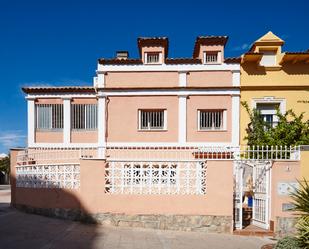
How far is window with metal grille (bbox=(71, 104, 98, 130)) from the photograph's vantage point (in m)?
17.0

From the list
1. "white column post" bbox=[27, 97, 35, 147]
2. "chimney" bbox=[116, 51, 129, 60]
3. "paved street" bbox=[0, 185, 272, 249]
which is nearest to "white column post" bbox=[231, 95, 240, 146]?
"chimney" bbox=[116, 51, 129, 60]

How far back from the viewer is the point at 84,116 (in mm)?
17016

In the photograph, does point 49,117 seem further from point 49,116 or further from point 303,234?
point 303,234

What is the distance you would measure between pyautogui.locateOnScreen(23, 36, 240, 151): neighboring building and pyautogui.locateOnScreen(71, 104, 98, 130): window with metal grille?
80 cm

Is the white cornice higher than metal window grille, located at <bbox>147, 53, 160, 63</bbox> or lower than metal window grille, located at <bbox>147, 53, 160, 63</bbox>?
lower

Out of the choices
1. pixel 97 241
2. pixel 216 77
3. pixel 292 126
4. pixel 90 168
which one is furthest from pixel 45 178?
pixel 292 126

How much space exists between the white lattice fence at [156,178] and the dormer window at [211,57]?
7732mm

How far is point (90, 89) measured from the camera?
16.8 meters

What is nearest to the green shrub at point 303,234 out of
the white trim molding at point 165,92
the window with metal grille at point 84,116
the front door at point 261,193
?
the front door at point 261,193

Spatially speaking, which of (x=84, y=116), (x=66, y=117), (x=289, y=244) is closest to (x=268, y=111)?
(x=84, y=116)

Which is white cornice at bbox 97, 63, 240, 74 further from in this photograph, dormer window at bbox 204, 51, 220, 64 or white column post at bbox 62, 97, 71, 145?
white column post at bbox 62, 97, 71, 145

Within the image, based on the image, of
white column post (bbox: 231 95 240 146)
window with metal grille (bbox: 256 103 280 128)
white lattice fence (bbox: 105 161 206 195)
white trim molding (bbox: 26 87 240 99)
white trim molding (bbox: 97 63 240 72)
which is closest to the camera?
white lattice fence (bbox: 105 161 206 195)

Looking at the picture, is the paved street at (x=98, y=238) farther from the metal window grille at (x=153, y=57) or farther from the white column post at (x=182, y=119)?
the metal window grille at (x=153, y=57)

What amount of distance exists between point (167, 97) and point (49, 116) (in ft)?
21.7
